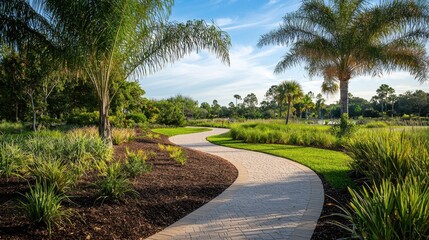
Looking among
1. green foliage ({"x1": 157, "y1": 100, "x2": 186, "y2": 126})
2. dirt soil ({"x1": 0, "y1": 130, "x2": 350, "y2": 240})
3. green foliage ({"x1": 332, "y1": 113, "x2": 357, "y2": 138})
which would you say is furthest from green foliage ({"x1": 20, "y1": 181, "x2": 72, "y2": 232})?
green foliage ({"x1": 157, "y1": 100, "x2": 186, "y2": 126})

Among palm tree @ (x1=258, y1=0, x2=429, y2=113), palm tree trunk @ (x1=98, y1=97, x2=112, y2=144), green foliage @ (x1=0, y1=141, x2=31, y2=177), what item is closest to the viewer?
green foliage @ (x1=0, y1=141, x2=31, y2=177)

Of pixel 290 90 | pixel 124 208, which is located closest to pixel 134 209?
pixel 124 208

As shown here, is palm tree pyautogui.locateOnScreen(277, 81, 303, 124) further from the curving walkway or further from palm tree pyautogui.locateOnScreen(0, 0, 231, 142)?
the curving walkway

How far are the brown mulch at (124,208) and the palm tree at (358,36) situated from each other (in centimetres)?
1160

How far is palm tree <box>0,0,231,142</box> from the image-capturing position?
701 cm

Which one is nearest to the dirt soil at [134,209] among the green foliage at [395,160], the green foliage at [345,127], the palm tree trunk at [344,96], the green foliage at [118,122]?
the green foliage at [395,160]

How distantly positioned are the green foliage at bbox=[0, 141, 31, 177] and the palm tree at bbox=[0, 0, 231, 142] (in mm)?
2804

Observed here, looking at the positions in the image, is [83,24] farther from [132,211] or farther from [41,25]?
[132,211]

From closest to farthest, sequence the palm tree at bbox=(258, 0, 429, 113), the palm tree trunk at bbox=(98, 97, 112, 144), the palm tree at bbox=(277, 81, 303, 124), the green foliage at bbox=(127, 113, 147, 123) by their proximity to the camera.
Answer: the palm tree trunk at bbox=(98, 97, 112, 144) < the palm tree at bbox=(258, 0, 429, 113) < the green foliage at bbox=(127, 113, 147, 123) < the palm tree at bbox=(277, 81, 303, 124)

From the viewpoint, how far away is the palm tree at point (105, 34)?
7.01 metres

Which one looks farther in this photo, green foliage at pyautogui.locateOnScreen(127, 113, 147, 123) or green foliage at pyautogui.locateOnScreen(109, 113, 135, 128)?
green foliage at pyautogui.locateOnScreen(127, 113, 147, 123)

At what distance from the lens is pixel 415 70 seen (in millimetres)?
14375

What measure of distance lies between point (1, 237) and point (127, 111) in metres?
26.9

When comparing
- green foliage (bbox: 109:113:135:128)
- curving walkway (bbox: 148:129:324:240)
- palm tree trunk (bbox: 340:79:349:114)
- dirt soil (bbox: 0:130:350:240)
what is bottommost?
curving walkway (bbox: 148:129:324:240)
